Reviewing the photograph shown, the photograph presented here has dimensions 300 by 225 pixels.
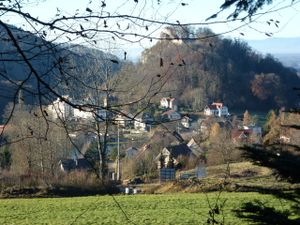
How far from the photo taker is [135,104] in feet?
8.91

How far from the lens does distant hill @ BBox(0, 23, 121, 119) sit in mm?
2592

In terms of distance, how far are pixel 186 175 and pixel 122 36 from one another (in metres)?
23.5

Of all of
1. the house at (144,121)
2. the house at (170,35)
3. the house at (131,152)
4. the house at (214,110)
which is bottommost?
the house at (131,152)

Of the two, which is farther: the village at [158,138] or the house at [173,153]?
the house at [173,153]

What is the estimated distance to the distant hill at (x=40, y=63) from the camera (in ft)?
8.50

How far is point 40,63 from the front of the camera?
8.70ft

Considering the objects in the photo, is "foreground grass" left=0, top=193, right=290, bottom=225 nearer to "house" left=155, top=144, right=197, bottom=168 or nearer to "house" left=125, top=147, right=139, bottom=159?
"house" left=155, top=144, right=197, bottom=168

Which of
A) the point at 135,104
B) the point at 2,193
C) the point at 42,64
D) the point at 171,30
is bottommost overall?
the point at 2,193

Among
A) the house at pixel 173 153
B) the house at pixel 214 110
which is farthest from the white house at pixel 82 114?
the house at pixel 214 110

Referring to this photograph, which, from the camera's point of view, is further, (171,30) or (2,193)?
(2,193)

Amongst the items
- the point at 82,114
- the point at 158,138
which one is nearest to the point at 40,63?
the point at 82,114

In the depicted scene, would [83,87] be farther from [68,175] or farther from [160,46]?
[68,175]

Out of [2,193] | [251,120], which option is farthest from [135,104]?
[251,120]

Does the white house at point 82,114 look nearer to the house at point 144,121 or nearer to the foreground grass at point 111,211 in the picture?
the house at point 144,121
